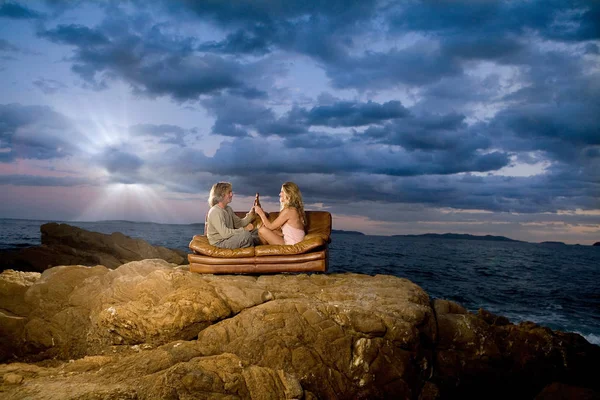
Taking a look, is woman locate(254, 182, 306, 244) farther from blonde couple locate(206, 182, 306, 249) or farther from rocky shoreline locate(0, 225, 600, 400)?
rocky shoreline locate(0, 225, 600, 400)

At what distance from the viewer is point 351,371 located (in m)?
5.62

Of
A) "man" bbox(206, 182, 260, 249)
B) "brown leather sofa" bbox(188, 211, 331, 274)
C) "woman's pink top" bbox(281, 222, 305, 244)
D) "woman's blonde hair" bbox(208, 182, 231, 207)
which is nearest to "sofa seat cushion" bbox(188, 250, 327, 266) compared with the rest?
"brown leather sofa" bbox(188, 211, 331, 274)

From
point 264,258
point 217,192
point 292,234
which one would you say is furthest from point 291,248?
point 217,192

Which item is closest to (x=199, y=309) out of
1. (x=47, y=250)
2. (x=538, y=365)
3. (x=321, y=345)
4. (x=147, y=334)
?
(x=147, y=334)

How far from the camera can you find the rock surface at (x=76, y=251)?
690 inches

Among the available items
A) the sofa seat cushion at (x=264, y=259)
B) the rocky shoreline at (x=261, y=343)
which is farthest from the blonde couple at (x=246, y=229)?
the rocky shoreline at (x=261, y=343)

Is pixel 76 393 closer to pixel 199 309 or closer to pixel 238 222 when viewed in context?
pixel 199 309

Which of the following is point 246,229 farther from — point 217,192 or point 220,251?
point 217,192

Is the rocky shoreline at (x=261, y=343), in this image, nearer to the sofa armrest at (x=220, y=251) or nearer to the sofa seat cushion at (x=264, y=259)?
the sofa seat cushion at (x=264, y=259)

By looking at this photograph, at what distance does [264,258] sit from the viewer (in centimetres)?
812

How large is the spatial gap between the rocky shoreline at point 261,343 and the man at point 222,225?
105cm

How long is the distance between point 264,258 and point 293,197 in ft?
4.87

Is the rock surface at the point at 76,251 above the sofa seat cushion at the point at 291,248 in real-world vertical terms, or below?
below

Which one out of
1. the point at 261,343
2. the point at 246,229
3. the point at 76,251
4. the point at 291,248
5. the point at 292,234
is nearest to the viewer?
the point at 261,343
